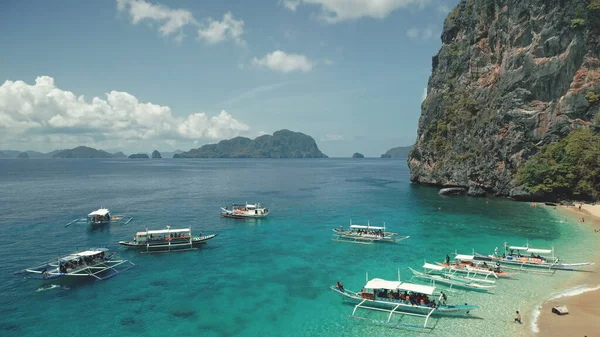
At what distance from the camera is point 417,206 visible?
313 ft

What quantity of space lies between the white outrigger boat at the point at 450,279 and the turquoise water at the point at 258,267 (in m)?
1.69

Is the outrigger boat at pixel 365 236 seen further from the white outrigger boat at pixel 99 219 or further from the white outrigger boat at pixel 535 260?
the white outrigger boat at pixel 99 219

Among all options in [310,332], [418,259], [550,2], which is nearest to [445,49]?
[550,2]

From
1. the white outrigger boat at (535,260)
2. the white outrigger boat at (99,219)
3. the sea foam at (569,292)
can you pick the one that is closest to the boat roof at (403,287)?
the sea foam at (569,292)

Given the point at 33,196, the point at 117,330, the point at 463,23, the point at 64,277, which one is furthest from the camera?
the point at 463,23

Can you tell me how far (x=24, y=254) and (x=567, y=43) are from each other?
125 m

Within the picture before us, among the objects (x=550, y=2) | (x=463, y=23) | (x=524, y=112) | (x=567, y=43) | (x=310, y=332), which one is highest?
(x=463, y=23)

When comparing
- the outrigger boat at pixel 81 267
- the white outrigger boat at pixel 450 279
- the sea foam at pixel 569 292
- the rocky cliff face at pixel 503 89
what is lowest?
the sea foam at pixel 569 292

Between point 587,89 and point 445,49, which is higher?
point 445,49

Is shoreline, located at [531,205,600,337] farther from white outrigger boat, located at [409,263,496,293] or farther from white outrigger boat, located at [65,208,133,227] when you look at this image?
white outrigger boat, located at [65,208,133,227]

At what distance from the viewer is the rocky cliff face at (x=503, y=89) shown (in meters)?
88.8

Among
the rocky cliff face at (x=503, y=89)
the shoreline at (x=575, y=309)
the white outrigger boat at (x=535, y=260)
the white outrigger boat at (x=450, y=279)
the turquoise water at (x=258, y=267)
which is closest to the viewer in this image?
the shoreline at (x=575, y=309)

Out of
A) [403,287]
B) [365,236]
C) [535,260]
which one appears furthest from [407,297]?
[365,236]

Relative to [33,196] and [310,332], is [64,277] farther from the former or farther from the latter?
[33,196]
